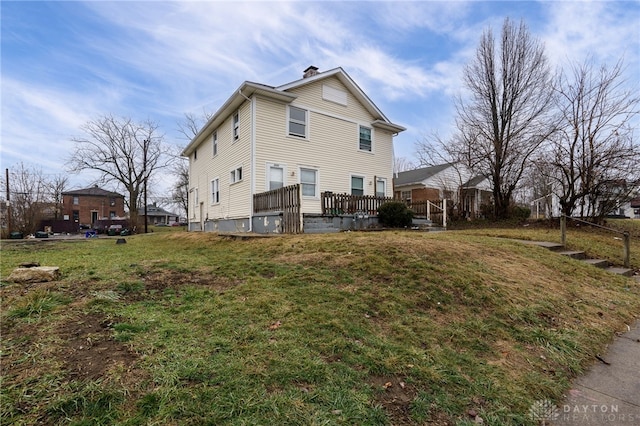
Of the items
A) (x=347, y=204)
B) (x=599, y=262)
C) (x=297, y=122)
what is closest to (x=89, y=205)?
(x=297, y=122)

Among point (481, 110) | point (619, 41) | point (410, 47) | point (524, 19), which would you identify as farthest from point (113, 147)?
point (619, 41)

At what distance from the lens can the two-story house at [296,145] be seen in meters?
12.6

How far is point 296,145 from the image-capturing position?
13.5 meters

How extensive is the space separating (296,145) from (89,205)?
4896 cm

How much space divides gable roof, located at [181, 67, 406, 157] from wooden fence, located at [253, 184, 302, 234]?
4317 millimetres

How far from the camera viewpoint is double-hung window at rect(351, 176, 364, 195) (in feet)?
50.3

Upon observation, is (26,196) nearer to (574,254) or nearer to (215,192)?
(215,192)

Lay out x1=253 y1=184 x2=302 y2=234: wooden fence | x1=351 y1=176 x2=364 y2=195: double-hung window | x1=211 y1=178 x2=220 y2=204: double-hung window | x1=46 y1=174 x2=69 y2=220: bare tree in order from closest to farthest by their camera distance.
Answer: x1=253 y1=184 x2=302 y2=234: wooden fence, x1=351 y1=176 x2=364 y2=195: double-hung window, x1=211 y1=178 x2=220 y2=204: double-hung window, x1=46 y1=174 x2=69 y2=220: bare tree

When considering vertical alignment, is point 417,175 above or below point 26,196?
above

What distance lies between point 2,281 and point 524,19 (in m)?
21.7

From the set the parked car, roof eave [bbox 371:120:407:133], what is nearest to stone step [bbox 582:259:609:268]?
roof eave [bbox 371:120:407:133]

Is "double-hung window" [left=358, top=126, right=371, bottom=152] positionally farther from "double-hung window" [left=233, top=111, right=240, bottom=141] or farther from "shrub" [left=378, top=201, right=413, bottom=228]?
"double-hung window" [left=233, top=111, right=240, bottom=141]

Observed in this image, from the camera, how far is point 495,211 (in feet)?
55.5

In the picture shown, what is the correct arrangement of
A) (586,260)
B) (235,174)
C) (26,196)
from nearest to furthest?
1. (586,260)
2. (235,174)
3. (26,196)
